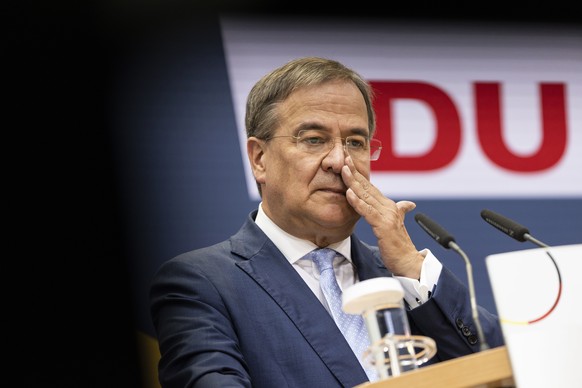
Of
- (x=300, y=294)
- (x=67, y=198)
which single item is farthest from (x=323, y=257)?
(x=67, y=198)

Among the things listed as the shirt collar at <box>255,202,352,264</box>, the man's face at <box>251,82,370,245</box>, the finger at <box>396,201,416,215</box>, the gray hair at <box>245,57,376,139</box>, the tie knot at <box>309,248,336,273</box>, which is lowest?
the tie knot at <box>309,248,336,273</box>

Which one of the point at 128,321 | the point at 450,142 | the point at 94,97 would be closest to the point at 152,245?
the point at 128,321

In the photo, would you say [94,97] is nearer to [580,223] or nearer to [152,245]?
[152,245]

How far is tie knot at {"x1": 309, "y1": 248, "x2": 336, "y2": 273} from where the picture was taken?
252cm

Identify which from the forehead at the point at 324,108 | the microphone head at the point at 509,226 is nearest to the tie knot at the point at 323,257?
the forehead at the point at 324,108

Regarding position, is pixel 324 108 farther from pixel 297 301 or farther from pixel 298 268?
pixel 297 301

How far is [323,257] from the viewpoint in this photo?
2537mm

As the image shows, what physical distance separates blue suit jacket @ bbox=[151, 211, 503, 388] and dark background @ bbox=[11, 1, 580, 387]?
1.90ft

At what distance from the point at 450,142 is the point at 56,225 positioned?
1610 millimetres

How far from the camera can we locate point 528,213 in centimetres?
363

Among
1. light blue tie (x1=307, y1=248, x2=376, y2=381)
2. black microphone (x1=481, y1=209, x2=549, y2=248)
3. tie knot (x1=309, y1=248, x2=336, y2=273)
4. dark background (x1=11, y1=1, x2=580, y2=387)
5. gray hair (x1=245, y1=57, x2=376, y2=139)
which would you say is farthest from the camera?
dark background (x1=11, y1=1, x2=580, y2=387)

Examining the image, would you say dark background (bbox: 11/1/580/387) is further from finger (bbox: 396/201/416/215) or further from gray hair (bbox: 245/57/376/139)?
finger (bbox: 396/201/416/215)

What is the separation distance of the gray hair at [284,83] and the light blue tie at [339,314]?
16.5 inches

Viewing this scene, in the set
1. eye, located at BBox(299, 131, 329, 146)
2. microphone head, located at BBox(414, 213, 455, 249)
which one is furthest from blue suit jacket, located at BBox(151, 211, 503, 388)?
eye, located at BBox(299, 131, 329, 146)
